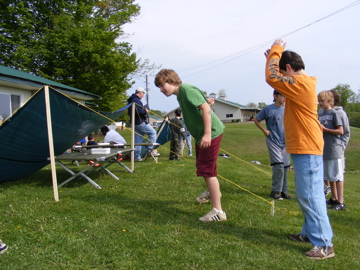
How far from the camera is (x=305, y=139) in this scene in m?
2.94

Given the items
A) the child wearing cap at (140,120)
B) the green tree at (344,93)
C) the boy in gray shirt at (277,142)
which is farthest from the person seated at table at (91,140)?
the green tree at (344,93)

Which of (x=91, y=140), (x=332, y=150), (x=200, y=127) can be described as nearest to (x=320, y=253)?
(x=200, y=127)

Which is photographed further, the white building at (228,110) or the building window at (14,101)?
the white building at (228,110)

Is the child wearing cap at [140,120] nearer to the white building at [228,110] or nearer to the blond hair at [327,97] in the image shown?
the blond hair at [327,97]

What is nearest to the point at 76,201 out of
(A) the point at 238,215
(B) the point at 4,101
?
(A) the point at 238,215

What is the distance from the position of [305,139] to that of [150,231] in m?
1.74

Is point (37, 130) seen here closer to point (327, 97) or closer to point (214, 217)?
point (214, 217)

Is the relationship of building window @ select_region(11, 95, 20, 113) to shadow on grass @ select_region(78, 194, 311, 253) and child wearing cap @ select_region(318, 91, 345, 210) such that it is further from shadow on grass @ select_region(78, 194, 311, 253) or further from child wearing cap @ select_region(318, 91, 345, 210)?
child wearing cap @ select_region(318, 91, 345, 210)

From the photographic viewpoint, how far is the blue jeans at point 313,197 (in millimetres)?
2846

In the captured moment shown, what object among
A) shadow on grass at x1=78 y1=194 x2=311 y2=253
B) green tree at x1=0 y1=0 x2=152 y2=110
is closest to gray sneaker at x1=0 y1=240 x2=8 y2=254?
shadow on grass at x1=78 y1=194 x2=311 y2=253

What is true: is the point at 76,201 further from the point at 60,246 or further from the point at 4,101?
the point at 4,101

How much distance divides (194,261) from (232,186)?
3.44 m

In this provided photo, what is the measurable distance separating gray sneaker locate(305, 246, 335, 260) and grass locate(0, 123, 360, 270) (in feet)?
0.21

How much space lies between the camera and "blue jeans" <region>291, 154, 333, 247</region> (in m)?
2.85
